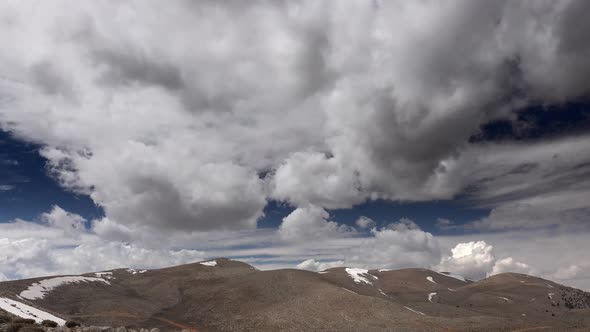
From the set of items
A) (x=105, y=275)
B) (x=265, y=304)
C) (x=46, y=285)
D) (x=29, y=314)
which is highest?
(x=105, y=275)

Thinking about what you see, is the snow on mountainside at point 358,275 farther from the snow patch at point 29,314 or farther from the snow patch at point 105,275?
the snow patch at point 29,314

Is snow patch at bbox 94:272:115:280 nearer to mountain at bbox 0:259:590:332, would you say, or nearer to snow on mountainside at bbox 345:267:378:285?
mountain at bbox 0:259:590:332

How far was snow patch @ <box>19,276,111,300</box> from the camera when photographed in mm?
80431

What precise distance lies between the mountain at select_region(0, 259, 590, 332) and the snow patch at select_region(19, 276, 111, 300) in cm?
22

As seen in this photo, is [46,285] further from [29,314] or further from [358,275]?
[358,275]

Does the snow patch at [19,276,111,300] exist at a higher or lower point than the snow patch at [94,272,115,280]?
lower

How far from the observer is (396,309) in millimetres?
79938

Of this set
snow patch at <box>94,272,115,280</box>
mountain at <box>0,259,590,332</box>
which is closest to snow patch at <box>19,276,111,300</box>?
mountain at <box>0,259,590,332</box>

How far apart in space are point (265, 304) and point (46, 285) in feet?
191

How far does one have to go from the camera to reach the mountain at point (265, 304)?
226ft

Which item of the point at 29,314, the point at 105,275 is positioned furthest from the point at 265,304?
the point at 105,275

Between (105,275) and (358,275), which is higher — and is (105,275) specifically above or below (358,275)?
above

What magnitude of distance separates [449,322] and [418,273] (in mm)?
134069

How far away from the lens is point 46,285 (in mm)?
91375
